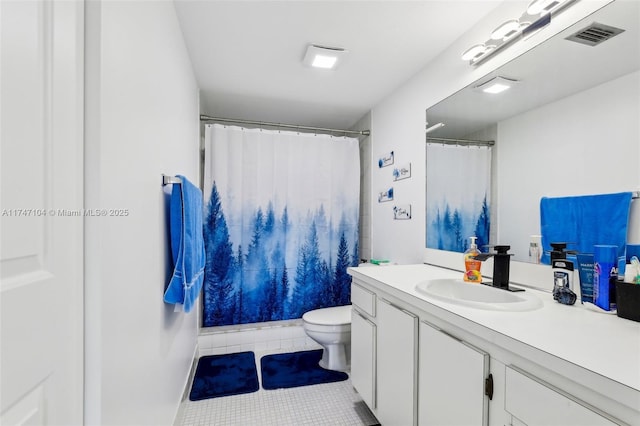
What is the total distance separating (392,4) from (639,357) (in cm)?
167

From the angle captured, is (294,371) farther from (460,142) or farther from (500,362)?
(460,142)

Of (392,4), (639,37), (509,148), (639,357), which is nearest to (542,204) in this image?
(509,148)

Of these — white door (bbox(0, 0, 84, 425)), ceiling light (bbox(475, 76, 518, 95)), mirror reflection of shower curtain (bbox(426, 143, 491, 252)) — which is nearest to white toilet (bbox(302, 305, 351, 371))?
mirror reflection of shower curtain (bbox(426, 143, 491, 252))

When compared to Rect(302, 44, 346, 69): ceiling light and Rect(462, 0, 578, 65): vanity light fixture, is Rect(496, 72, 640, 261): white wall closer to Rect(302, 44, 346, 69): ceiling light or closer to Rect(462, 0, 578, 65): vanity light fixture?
Rect(462, 0, 578, 65): vanity light fixture

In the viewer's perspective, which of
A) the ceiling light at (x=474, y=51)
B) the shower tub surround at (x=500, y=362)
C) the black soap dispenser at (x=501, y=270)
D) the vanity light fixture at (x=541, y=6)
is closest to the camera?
the shower tub surround at (x=500, y=362)

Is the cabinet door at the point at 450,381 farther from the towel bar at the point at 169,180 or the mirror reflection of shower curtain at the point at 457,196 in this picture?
the towel bar at the point at 169,180

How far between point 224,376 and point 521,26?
9.14 ft

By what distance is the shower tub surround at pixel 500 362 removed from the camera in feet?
2.04

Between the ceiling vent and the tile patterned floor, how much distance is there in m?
2.13

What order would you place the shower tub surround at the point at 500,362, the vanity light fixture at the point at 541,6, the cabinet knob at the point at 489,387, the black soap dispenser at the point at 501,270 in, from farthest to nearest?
1. the black soap dispenser at the point at 501,270
2. the vanity light fixture at the point at 541,6
3. the cabinet knob at the point at 489,387
4. the shower tub surround at the point at 500,362

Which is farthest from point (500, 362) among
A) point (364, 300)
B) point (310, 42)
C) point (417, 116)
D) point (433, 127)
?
point (310, 42)

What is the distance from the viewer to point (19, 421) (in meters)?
0.53

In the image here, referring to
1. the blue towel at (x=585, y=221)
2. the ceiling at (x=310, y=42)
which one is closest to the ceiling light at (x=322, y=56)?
the ceiling at (x=310, y=42)

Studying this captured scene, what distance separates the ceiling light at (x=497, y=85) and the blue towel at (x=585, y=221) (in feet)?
2.02
